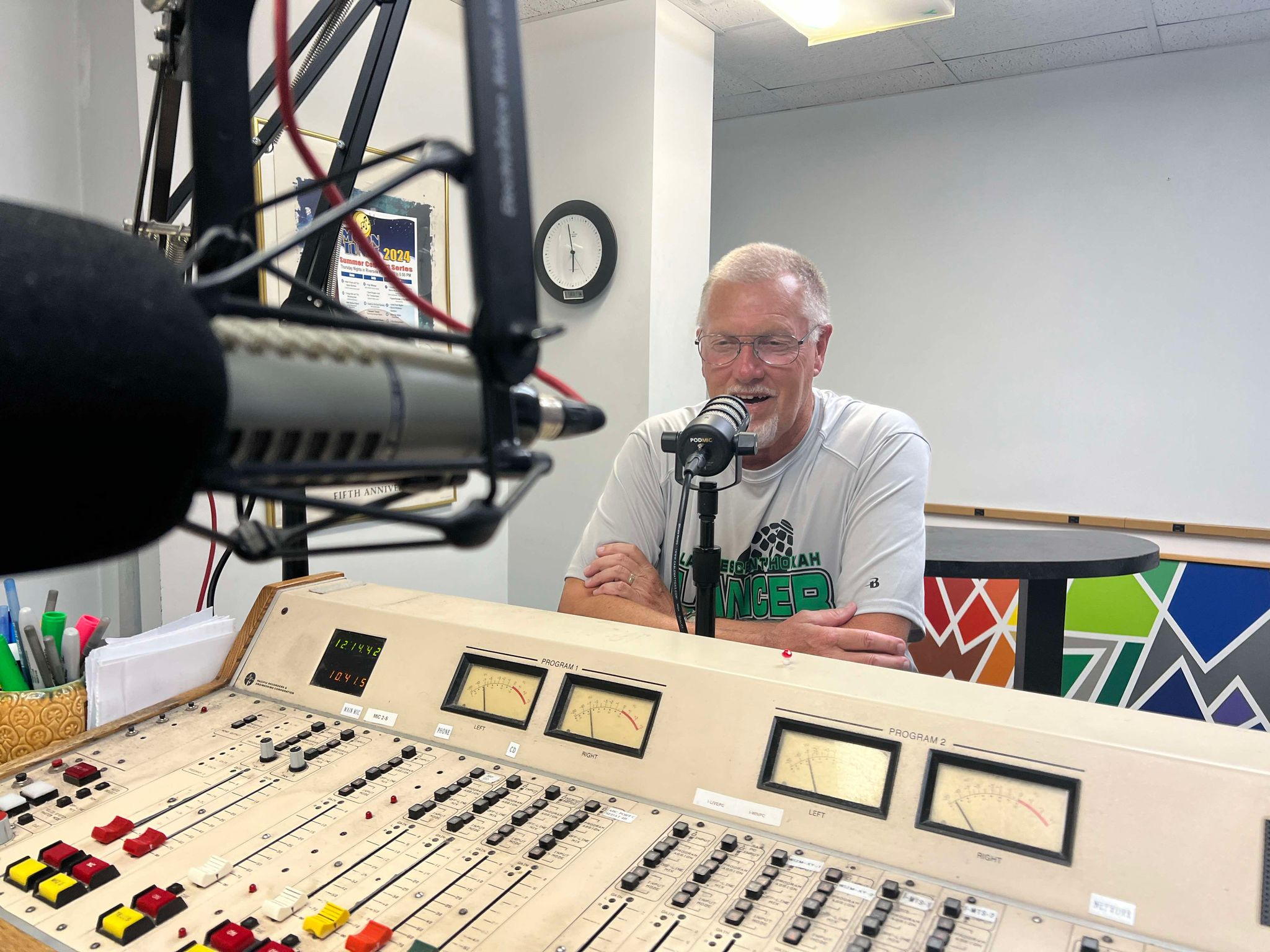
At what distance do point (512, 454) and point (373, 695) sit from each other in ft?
2.79

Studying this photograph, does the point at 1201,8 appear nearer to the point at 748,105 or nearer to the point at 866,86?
the point at 866,86

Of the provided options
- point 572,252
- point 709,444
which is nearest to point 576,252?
point 572,252

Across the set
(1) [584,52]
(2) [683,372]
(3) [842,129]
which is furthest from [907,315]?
(1) [584,52]

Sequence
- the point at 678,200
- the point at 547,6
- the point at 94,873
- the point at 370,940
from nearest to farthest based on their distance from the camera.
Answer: the point at 370,940
the point at 94,873
the point at 547,6
the point at 678,200

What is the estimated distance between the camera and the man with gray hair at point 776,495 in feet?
5.26

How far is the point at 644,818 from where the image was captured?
34.7 inches

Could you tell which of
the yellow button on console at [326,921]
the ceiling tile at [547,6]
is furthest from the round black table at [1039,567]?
the ceiling tile at [547,6]

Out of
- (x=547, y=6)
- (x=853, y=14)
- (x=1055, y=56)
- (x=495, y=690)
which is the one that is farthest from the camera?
(x=1055, y=56)

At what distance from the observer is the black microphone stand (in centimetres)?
122

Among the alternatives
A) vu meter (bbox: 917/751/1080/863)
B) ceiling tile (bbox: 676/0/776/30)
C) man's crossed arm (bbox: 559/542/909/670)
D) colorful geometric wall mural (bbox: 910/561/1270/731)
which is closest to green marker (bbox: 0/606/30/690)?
man's crossed arm (bbox: 559/542/909/670)

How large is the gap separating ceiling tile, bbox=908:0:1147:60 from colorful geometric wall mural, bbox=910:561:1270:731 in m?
2.06

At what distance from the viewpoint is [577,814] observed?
0.88 m

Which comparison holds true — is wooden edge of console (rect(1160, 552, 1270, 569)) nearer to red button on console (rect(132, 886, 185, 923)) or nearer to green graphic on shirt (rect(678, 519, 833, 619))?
green graphic on shirt (rect(678, 519, 833, 619))

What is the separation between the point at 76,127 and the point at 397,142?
3.32ft
